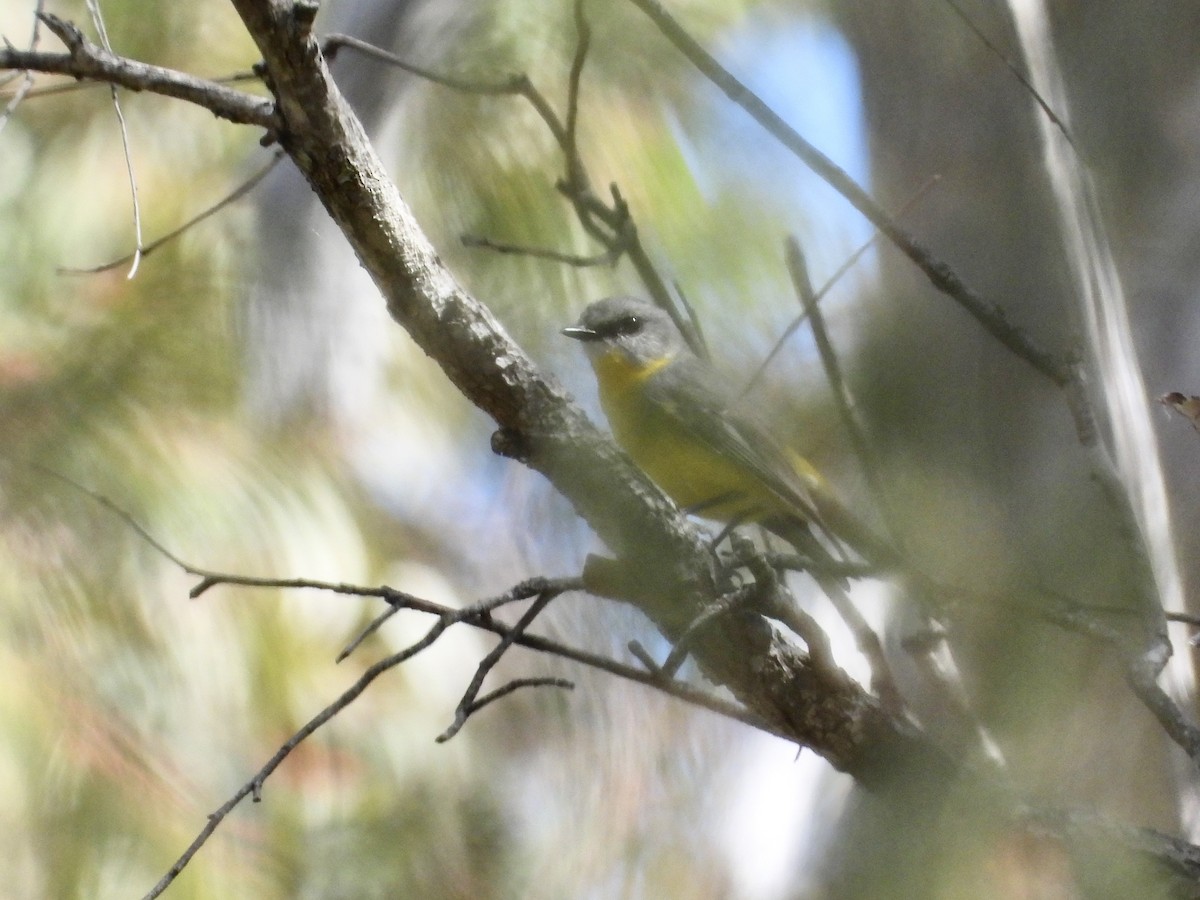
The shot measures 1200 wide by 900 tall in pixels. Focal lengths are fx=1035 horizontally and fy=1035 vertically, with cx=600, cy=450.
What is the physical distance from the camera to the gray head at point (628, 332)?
112 centimetres

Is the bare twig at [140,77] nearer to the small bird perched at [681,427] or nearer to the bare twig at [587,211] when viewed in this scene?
the bare twig at [587,211]

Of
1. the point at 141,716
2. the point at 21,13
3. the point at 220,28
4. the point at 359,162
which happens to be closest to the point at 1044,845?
the point at 359,162

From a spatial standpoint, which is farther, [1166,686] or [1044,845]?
[1166,686]

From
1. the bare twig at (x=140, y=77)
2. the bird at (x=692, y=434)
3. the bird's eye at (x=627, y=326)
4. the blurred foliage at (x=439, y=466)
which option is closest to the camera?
the bare twig at (x=140, y=77)

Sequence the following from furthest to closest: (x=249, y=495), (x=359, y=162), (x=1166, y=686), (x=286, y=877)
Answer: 1. (x=249, y=495)
2. (x=286, y=877)
3. (x=1166, y=686)
4. (x=359, y=162)

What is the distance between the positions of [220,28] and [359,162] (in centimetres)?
84

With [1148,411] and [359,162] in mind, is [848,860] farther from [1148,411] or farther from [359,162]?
[359,162]

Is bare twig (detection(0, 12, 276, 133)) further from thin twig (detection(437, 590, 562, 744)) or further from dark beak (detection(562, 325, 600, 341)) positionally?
dark beak (detection(562, 325, 600, 341))

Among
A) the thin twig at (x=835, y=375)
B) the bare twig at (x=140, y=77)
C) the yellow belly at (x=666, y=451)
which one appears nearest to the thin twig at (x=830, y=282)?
the thin twig at (x=835, y=375)

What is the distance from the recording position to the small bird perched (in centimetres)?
107

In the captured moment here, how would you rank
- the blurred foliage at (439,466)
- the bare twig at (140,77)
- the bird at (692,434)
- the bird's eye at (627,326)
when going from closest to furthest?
the bare twig at (140,77)
the blurred foliage at (439,466)
the bird at (692,434)
the bird's eye at (627,326)

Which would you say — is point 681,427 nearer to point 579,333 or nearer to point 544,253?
point 579,333

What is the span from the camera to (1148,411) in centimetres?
92

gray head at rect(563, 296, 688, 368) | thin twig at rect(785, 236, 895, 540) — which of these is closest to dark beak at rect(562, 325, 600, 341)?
gray head at rect(563, 296, 688, 368)
